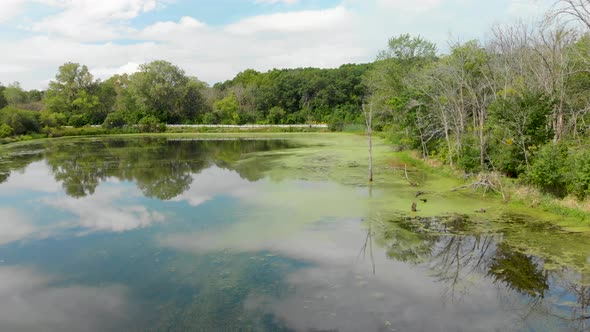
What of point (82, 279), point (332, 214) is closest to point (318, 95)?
point (332, 214)

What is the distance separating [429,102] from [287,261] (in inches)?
754

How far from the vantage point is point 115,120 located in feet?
229

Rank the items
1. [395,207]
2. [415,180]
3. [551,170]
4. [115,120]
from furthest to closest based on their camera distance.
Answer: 1. [115,120]
2. [415,180]
3. [395,207]
4. [551,170]

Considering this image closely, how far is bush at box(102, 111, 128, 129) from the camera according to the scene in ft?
225

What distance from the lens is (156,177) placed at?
2412 centimetres

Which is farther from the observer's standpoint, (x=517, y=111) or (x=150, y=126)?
(x=150, y=126)

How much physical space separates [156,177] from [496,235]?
716 inches

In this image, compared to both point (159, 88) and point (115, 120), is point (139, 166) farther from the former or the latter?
point (115, 120)

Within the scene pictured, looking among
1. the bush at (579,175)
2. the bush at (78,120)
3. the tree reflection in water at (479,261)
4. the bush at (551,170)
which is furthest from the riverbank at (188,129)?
the tree reflection in water at (479,261)

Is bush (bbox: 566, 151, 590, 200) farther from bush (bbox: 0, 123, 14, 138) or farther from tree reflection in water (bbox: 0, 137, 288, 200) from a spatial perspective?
bush (bbox: 0, 123, 14, 138)

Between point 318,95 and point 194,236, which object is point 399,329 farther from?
point 318,95

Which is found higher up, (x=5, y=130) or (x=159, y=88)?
(x=159, y=88)

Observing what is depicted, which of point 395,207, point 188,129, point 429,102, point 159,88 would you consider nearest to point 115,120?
point 159,88

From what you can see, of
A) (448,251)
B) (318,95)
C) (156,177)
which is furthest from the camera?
(318,95)
